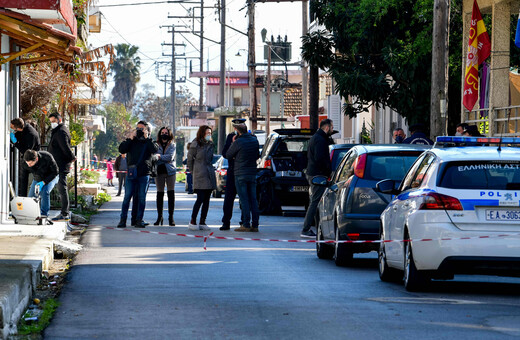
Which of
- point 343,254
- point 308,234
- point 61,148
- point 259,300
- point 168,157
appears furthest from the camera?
point 168,157

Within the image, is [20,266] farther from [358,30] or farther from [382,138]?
[382,138]

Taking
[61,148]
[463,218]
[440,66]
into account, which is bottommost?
[463,218]

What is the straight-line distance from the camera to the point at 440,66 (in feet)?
67.1

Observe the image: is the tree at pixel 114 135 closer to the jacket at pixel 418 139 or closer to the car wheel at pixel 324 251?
the jacket at pixel 418 139

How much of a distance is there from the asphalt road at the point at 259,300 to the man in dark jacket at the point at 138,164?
439 centimetres

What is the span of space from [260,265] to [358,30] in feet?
55.1

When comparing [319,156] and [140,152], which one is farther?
[140,152]

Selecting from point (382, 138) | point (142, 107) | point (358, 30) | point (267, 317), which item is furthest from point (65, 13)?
point (142, 107)

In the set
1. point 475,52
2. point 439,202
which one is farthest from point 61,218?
point 439,202

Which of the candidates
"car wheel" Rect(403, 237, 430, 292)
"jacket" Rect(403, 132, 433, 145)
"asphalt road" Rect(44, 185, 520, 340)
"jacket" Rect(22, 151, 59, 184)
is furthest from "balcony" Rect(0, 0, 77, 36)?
"jacket" Rect(403, 132, 433, 145)

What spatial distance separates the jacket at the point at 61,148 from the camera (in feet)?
63.6

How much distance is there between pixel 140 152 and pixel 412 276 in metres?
9.74

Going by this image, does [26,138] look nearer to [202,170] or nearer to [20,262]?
[202,170]

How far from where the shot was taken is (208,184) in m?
19.4
